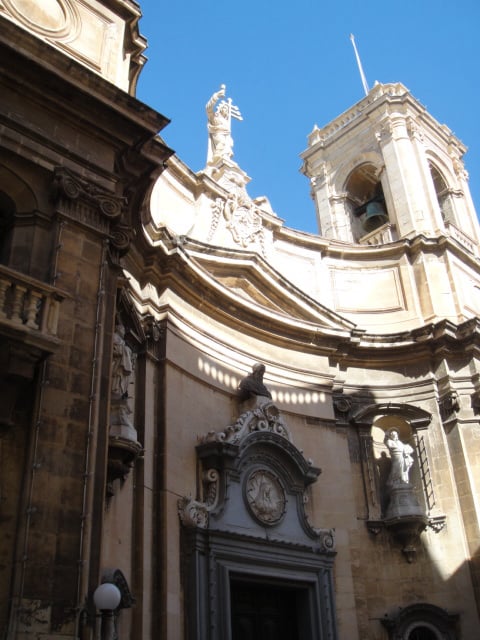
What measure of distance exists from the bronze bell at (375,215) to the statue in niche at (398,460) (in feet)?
25.5

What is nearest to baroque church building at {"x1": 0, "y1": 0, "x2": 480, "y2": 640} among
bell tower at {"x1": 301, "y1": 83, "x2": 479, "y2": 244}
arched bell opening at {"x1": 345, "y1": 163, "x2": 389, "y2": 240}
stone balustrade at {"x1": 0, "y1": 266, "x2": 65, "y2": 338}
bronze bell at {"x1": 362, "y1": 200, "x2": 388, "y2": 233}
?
stone balustrade at {"x1": 0, "y1": 266, "x2": 65, "y2": 338}

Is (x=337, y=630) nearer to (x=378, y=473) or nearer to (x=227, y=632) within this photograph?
(x=227, y=632)

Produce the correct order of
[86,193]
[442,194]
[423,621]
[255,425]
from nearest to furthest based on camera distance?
[86,193]
[255,425]
[423,621]
[442,194]

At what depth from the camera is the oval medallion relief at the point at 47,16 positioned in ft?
31.1

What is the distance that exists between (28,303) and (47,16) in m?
4.68

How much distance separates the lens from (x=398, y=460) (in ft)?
47.7

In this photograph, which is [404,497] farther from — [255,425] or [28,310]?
[28,310]

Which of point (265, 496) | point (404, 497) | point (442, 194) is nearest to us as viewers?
point (265, 496)

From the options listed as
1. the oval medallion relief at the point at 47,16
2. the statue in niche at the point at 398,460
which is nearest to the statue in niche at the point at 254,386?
the statue in niche at the point at 398,460

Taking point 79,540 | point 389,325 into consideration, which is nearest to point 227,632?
point 79,540

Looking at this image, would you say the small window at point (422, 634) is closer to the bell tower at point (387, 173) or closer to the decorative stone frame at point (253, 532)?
the decorative stone frame at point (253, 532)

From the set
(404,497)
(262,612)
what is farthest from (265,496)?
(404,497)

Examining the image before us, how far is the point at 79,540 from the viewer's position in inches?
267

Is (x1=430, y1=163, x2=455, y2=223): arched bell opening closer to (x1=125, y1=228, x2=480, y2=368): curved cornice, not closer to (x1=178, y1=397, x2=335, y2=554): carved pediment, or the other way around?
(x1=125, y1=228, x2=480, y2=368): curved cornice
